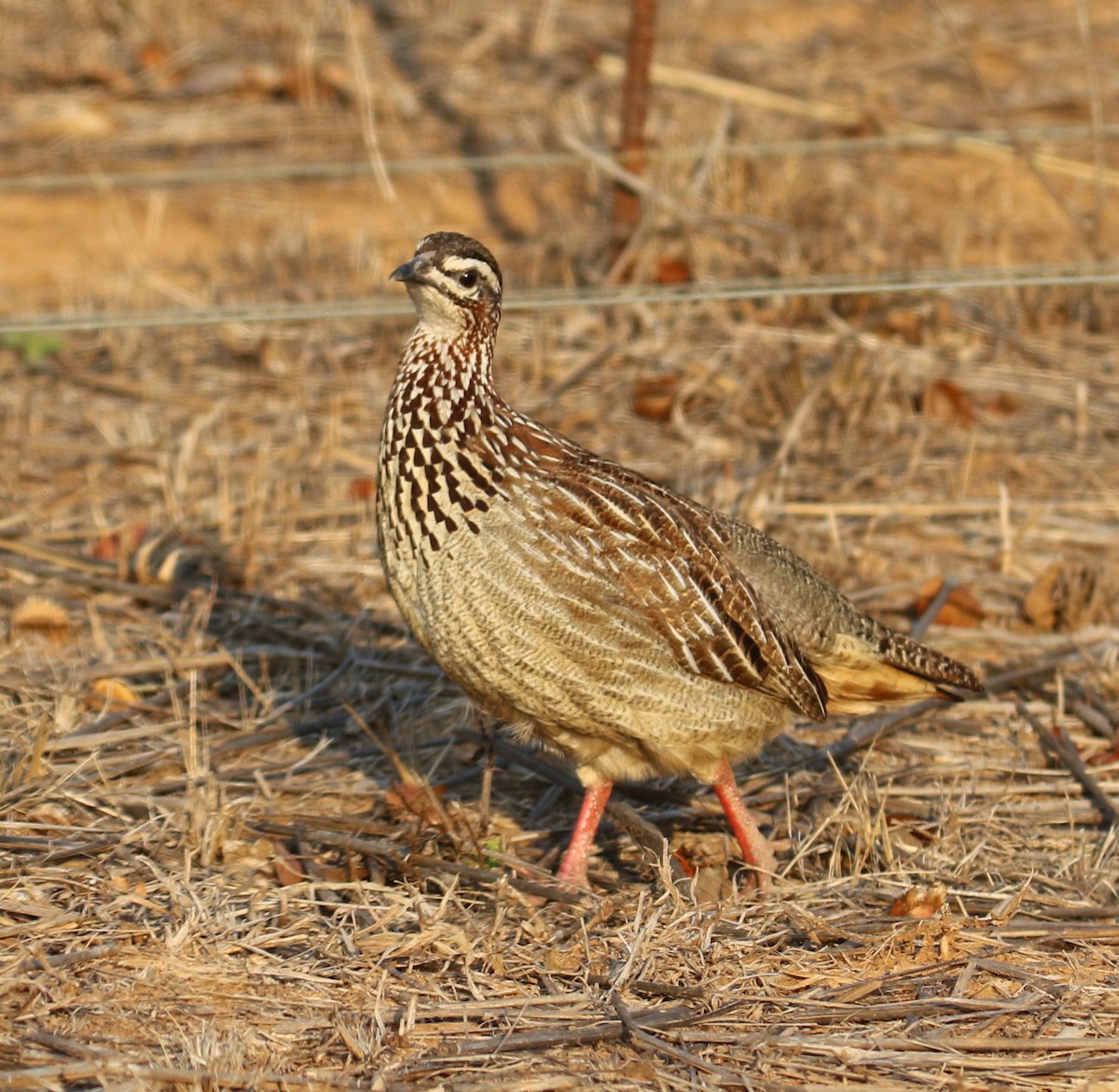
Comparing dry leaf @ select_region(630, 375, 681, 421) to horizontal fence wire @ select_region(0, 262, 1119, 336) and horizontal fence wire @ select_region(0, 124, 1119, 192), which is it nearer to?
horizontal fence wire @ select_region(0, 262, 1119, 336)

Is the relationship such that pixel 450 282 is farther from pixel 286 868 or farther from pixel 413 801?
pixel 286 868

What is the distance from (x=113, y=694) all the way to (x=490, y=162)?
14.9ft

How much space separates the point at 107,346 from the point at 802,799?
16.5 feet

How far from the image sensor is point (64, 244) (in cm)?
1090

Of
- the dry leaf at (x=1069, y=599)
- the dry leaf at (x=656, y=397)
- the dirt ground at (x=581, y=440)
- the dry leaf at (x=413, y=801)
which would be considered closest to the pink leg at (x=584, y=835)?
the dirt ground at (x=581, y=440)

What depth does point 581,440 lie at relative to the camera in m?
8.35

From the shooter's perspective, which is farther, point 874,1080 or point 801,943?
point 801,943

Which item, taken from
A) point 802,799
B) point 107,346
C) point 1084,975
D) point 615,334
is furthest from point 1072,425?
point 107,346

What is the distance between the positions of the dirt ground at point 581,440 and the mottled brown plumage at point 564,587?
1.40 feet

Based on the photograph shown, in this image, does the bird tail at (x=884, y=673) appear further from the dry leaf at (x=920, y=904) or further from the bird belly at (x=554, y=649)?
the dry leaf at (x=920, y=904)

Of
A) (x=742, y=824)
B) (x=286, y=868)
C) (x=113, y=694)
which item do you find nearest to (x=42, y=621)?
(x=113, y=694)

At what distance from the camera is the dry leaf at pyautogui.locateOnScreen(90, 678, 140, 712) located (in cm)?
615

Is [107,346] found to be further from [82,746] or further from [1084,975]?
[1084,975]

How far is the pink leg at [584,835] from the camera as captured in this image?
541cm
